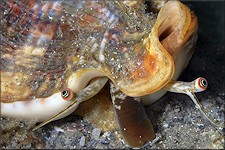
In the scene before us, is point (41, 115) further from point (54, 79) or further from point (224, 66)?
point (224, 66)

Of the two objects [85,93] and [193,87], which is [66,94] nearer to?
[85,93]

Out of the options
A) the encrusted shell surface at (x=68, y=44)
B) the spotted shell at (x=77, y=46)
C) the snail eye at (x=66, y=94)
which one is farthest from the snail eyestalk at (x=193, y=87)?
the snail eye at (x=66, y=94)

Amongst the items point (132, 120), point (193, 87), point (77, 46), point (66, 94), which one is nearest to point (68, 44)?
point (77, 46)

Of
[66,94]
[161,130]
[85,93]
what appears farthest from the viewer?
[161,130]

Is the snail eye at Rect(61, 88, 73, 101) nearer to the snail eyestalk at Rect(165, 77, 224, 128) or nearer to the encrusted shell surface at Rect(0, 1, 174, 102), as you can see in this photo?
the encrusted shell surface at Rect(0, 1, 174, 102)

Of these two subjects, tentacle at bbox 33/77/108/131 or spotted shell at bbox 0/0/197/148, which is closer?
spotted shell at bbox 0/0/197/148

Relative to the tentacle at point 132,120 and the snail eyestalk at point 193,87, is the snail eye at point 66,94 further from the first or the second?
the snail eyestalk at point 193,87

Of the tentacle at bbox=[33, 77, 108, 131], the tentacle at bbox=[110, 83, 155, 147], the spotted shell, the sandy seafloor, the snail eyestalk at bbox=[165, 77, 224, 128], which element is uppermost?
the spotted shell

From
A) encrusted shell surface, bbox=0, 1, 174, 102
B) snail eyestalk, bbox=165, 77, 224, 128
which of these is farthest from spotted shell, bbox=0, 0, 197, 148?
snail eyestalk, bbox=165, 77, 224, 128

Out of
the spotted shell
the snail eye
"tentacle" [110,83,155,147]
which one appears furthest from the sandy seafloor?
the snail eye

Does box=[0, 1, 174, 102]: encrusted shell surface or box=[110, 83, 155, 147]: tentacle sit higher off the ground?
box=[0, 1, 174, 102]: encrusted shell surface
